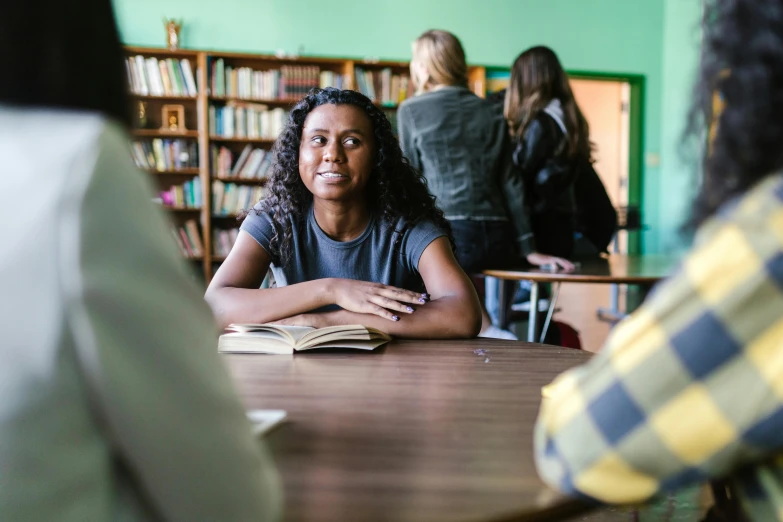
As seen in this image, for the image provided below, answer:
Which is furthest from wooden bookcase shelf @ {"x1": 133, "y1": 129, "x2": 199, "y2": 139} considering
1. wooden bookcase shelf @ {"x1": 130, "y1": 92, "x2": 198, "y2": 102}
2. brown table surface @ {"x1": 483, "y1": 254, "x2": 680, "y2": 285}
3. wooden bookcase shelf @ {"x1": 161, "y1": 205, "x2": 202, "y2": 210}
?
brown table surface @ {"x1": 483, "y1": 254, "x2": 680, "y2": 285}

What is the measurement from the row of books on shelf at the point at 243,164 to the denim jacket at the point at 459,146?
2.79 meters

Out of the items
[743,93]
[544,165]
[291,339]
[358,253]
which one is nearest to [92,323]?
[743,93]

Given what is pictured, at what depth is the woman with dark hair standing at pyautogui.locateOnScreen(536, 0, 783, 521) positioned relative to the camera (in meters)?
0.52

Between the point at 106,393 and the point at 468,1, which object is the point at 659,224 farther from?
the point at 106,393

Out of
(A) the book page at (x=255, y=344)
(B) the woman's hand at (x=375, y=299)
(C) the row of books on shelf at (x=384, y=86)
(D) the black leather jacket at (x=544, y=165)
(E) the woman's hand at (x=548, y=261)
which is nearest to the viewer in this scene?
(A) the book page at (x=255, y=344)

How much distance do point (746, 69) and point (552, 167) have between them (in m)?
2.44

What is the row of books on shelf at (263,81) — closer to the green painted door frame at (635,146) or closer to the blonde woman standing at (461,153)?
the blonde woman standing at (461,153)

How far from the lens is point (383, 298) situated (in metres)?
1.48

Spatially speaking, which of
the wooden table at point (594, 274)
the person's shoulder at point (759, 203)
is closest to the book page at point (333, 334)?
the person's shoulder at point (759, 203)

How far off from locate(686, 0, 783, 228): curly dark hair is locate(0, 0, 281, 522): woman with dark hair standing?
0.45m

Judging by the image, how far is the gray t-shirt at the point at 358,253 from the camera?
5.84ft

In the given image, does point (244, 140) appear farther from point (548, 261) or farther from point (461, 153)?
point (548, 261)

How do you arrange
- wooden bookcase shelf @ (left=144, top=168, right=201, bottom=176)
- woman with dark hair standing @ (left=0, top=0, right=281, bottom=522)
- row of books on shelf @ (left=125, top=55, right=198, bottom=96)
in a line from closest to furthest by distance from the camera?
woman with dark hair standing @ (left=0, top=0, right=281, bottom=522) → row of books on shelf @ (left=125, top=55, right=198, bottom=96) → wooden bookcase shelf @ (left=144, top=168, right=201, bottom=176)

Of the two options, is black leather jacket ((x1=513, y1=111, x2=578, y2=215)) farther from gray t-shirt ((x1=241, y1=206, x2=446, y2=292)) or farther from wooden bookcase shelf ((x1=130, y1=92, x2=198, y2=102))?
wooden bookcase shelf ((x1=130, y1=92, x2=198, y2=102))
